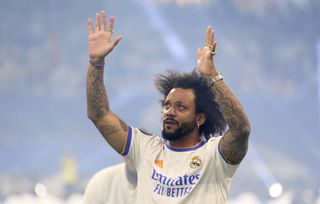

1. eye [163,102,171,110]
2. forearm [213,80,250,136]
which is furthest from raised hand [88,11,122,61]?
forearm [213,80,250,136]

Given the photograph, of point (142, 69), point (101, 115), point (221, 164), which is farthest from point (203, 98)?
point (142, 69)

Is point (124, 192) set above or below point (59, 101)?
below

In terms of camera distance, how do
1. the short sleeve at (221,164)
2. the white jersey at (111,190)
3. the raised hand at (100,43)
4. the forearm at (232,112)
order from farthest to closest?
the white jersey at (111,190)
the raised hand at (100,43)
the short sleeve at (221,164)
the forearm at (232,112)

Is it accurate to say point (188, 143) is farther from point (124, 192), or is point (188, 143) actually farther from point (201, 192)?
point (124, 192)

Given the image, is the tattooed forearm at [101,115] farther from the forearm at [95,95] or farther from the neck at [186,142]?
the neck at [186,142]

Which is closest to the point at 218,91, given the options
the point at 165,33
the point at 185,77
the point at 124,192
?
the point at 185,77

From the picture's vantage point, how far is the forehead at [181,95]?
15.6 feet

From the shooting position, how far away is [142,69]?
2734 cm

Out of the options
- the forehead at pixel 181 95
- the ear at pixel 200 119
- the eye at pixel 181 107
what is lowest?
the ear at pixel 200 119

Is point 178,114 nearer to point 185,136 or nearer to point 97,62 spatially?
point 185,136

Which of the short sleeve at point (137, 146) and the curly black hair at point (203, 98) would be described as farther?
the curly black hair at point (203, 98)

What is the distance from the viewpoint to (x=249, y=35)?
89.1 feet

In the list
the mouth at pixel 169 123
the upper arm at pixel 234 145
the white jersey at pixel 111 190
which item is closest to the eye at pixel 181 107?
the mouth at pixel 169 123

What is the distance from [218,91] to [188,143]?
46cm
